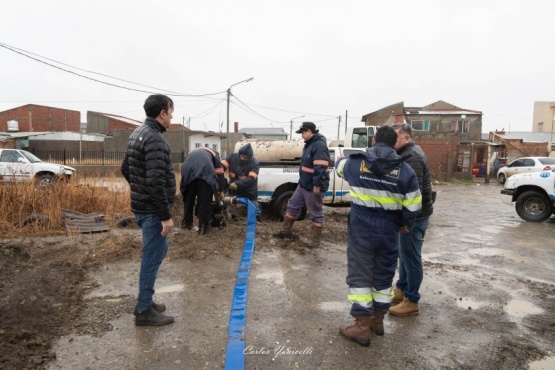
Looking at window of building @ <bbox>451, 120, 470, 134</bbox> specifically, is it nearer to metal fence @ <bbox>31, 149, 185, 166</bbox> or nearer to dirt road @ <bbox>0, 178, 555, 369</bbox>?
metal fence @ <bbox>31, 149, 185, 166</bbox>

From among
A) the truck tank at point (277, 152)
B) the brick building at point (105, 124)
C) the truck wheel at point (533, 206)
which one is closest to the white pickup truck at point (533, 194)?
the truck wheel at point (533, 206)

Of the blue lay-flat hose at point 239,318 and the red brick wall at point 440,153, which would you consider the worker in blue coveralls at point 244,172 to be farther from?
the red brick wall at point 440,153

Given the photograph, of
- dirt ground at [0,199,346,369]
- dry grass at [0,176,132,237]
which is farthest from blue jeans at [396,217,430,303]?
dry grass at [0,176,132,237]

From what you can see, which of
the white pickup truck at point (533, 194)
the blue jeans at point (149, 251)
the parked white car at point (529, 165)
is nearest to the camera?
the blue jeans at point (149, 251)

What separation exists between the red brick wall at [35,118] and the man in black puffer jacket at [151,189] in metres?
46.8

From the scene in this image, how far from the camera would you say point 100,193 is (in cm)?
806

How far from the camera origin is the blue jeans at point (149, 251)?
10.6 ft

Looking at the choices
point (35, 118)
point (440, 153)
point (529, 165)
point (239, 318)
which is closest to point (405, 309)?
point (239, 318)

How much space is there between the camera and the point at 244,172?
7285 mm

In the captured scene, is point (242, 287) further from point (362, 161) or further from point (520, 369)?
point (520, 369)

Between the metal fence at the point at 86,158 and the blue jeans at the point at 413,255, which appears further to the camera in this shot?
the metal fence at the point at 86,158

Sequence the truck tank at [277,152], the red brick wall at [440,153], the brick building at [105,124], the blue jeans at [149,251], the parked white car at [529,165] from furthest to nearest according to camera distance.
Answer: the brick building at [105,124] → the red brick wall at [440,153] → the parked white car at [529,165] → the truck tank at [277,152] → the blue jeans at [149,251]

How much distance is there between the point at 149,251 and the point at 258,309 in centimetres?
116

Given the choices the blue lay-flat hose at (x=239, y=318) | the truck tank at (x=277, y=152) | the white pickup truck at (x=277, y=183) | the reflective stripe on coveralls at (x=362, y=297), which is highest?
the truck tank at (x=277, y=152)
